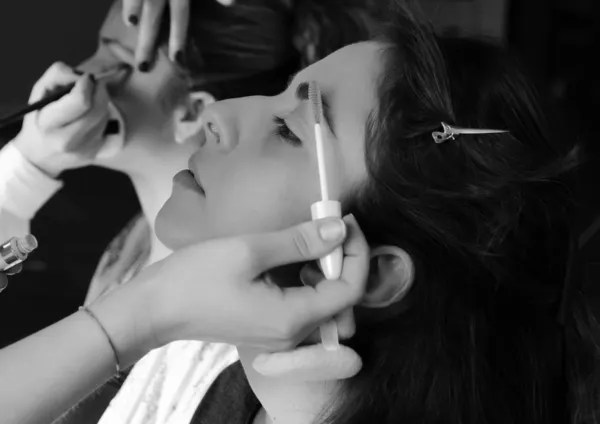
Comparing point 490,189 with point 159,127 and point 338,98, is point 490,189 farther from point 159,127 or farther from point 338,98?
point 159,127

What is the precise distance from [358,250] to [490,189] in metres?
0.15

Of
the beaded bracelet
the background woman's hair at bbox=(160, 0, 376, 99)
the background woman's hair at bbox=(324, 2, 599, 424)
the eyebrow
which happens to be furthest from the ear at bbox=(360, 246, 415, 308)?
the background woman's hair at bbox=(160, 0, 376, 99)

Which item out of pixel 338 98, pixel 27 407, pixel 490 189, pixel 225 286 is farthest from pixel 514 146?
pixel 27 407

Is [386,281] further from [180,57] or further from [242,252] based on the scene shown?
[180,57]

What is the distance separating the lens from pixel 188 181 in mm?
658

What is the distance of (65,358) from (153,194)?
1.39ft

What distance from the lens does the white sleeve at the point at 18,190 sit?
2.56 feet

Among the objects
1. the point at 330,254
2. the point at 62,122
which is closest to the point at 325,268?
the point at 330,254

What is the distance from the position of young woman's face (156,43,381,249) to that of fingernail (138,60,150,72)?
0.21 meters

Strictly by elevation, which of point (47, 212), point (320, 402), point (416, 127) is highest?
point (416, 127)

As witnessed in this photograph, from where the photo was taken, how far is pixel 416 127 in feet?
1.97

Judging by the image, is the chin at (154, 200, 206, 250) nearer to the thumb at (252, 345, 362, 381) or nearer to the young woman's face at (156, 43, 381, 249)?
the young woman's face at (156, 43, 381, 249)

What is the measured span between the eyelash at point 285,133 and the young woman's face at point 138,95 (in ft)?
0.86

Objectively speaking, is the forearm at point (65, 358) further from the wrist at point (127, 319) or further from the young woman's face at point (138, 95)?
the young woman's face at point (138, 95)
